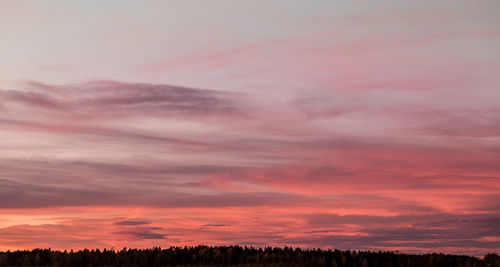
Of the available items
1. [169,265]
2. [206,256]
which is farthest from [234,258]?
[169,265]

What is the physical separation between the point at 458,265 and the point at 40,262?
21151 millimetres

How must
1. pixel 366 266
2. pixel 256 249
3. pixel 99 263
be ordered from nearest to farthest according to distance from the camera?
pixel 366 266
pixel 99 263
pixel 256 249

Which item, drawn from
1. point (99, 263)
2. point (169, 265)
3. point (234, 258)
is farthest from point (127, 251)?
point (234, 258)

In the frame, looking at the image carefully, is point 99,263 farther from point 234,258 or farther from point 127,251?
point 234,258

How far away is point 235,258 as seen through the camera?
28234 mm

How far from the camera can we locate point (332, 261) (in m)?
26.3

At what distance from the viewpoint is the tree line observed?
2669 centimetres

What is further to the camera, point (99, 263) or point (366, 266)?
point (99, 263)

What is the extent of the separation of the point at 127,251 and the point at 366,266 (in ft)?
41.3

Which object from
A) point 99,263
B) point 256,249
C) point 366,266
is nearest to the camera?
point 366,266

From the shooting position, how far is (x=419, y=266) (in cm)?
2634

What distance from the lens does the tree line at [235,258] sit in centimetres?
2669

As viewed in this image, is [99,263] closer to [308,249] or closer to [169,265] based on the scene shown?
[169,265]

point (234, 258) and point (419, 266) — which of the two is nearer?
point (419, 266)
